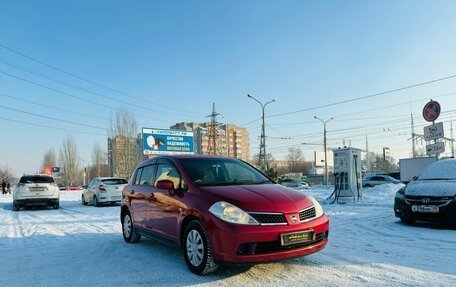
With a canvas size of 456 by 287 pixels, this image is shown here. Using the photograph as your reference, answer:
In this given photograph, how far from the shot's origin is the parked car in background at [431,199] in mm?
7551

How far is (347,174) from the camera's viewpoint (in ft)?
53.7

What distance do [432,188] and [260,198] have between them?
17.5 ft

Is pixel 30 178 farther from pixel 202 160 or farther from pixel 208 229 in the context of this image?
pixel 208 229

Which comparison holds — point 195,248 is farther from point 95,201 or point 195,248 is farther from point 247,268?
point 95,201

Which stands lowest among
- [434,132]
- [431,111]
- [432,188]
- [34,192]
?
[34,192]

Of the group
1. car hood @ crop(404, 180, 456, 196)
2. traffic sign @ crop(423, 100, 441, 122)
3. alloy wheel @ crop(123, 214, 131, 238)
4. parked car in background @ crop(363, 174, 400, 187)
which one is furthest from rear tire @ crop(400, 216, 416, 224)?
parked car in background @ crop(363, 174, 400, 187)

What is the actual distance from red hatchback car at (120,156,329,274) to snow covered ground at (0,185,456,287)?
32 cm

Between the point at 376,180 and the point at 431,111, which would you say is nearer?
the point at 431,111

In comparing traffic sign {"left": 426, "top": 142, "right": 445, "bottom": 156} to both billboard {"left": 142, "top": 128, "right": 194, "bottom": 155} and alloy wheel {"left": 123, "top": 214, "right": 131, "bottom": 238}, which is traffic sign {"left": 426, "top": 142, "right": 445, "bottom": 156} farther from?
billboard {"left": 142, "top": 128, "right": 194, "bottom": 155}

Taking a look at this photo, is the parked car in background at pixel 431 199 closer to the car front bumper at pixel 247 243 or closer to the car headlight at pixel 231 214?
the car front bumper at pixel 247 243

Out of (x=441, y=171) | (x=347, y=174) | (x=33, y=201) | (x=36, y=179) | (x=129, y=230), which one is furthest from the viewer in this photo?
(x=347, y=174)

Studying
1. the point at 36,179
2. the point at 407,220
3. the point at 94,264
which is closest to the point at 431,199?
the point at 407,220

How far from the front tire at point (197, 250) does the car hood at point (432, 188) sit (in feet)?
18.7

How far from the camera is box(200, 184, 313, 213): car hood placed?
4.39m
